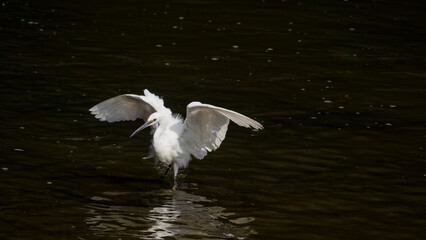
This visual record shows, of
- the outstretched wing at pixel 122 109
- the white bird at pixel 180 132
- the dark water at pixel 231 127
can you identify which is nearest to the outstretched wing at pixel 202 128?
the white bird at pixel 180 132

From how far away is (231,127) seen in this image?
1209 cm

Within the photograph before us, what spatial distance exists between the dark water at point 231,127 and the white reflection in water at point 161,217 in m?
0.02

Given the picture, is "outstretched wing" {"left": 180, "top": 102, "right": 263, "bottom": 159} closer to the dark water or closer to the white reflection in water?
the dark water

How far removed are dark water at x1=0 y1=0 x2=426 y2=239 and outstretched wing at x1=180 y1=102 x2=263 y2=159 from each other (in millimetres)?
Result: 400

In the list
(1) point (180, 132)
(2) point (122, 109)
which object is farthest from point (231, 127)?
(1) point (180, 132)

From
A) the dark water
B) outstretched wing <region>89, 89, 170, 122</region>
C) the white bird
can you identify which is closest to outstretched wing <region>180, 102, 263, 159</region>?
the white bird

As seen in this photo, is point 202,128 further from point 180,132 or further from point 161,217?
point 161,217

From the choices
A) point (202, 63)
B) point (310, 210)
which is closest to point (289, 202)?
point (310, 210)

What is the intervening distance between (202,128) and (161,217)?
1.41 meters

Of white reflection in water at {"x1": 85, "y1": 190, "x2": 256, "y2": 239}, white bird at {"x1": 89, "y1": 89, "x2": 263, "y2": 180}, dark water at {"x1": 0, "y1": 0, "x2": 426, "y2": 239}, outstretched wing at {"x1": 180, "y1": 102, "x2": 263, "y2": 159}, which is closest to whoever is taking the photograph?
white reflection in water at {"x1": 85, "y1": 190, "x2": 256, "y2": 239}

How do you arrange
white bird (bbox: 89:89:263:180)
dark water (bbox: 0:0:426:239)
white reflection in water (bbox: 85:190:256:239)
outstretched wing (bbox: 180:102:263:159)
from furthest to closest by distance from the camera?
white bird (bbox: 89:89:263:180), outstretched wing (bbox: 180:102:263:159), dark water (bbox: 0:0:426:239), white reflection in water (bbox: 85:190:256:239)

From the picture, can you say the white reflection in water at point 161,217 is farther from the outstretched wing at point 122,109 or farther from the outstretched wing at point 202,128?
the outstretched wing at point 122,109

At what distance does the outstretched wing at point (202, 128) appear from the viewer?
30.6 ft

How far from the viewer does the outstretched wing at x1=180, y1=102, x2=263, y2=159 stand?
367 inches
